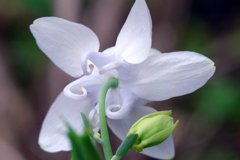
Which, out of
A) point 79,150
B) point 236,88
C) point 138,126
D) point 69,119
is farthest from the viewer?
point 236,88

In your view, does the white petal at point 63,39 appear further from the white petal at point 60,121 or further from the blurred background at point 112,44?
the blurred background at point 112,44

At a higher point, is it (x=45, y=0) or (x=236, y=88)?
(x=45, y=0)

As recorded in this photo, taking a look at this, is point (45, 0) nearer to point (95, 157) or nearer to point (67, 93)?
point (67, 93)

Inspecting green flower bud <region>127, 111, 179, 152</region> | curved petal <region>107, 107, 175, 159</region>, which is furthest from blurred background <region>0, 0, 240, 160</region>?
green flower bud <region>127, 111, 179, 152</region>

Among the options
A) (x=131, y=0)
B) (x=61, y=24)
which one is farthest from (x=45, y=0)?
(x=61, y=24)

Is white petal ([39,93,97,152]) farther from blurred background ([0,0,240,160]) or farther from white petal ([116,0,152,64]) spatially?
blurred background ([0,0,240,160])

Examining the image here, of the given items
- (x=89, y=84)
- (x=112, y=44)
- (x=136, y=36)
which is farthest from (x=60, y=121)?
(x=112, y=44)
